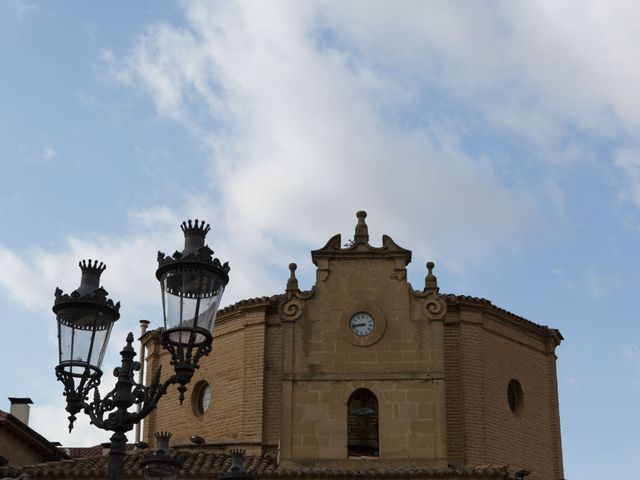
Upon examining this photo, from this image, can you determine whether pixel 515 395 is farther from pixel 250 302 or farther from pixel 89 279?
pixel 89 279

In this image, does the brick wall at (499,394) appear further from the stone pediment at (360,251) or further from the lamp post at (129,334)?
the lamp post at (129,334)

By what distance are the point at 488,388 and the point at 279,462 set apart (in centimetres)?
671

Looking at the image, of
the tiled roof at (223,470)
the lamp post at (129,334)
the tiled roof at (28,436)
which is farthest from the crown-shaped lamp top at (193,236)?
the tiled roof at (28,436)

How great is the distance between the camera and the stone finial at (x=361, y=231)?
995 inches

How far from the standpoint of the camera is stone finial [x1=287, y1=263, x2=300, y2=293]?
81.7 ft

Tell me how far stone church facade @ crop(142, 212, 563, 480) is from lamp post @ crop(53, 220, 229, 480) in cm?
1282

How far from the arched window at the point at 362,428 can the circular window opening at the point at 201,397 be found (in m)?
5.98

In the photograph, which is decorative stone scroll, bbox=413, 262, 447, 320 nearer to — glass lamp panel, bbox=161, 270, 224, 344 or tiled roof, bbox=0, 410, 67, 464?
tiled roof, bbox=0, 410, 67, 464

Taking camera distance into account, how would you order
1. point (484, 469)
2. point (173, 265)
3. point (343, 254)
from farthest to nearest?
point (343, 254) → point (484, 469) → point (173, 265)

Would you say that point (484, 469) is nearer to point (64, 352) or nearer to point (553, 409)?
point (553, 409)

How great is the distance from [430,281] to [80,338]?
14.8m

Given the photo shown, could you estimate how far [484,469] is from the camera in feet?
71.7

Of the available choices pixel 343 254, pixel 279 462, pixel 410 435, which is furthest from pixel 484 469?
pixel 343 254

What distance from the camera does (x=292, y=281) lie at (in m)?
25.0
